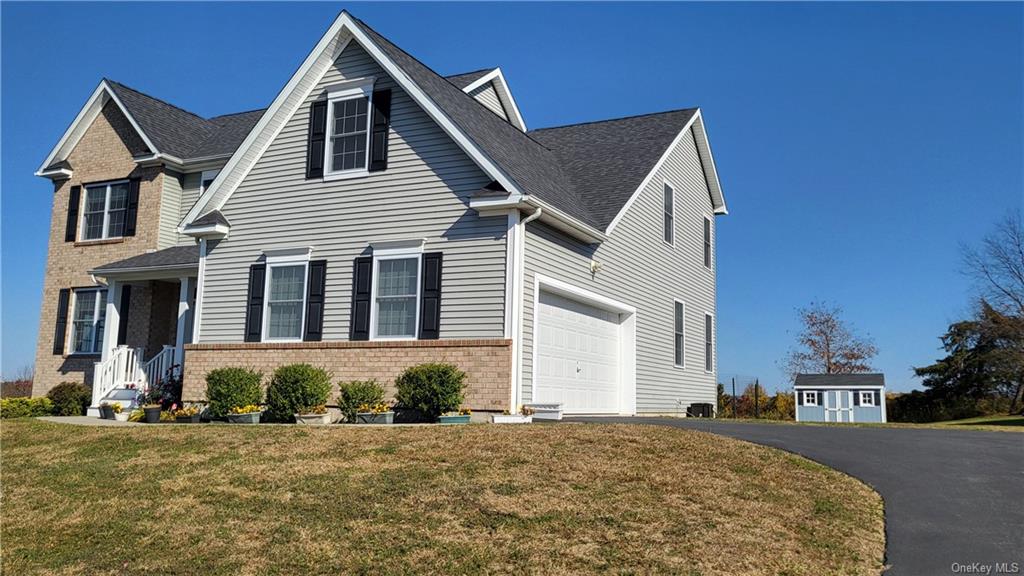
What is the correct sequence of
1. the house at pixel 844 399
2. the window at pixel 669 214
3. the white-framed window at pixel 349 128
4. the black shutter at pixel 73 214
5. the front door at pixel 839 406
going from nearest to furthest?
the white-framed window at pixel 349 128, the window at pixel 669 214, the black shutter at pixel 73 214, the house at pixel 844 399, the front door at pixel 839 406

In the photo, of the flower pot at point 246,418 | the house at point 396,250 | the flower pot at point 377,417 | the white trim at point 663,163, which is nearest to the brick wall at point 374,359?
the house at point 396,250

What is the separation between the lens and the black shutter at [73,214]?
2398cm

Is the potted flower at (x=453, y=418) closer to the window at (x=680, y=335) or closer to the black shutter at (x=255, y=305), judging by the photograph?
the black shutter at (x=255, y=305)

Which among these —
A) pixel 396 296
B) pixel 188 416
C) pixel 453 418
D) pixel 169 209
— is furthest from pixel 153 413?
pixel 169 209

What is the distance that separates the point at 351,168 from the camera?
54.6 ft

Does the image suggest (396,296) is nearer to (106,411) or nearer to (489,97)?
(106,411)

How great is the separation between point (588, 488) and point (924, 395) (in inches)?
1375

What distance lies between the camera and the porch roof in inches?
794

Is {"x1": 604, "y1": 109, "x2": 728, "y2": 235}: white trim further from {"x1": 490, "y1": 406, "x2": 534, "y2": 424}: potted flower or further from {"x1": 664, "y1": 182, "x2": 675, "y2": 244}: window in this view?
{"x1": 490, "y1": 406, "x2": 534, "y2": 424}: potted flower

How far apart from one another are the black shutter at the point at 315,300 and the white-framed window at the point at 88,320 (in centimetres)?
956

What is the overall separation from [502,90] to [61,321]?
13718 mm

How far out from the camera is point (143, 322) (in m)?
21.9

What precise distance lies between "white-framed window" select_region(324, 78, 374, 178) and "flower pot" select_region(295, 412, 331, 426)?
4777 millimetres

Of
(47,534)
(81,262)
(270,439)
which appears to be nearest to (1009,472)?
(270,439)
